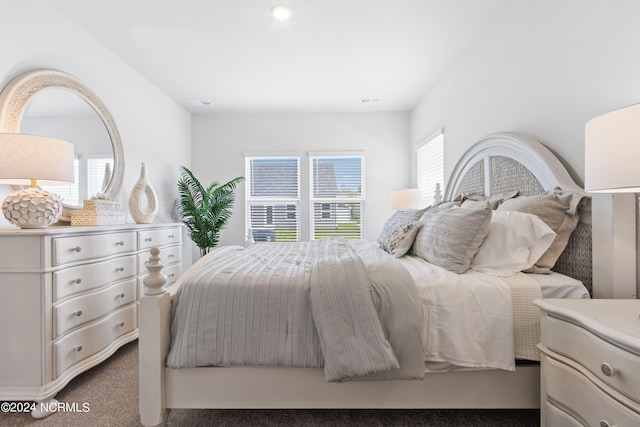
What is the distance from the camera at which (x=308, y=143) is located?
179 inches

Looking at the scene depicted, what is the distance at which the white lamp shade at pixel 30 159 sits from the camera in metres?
1.64

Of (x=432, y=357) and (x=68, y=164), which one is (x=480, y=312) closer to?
(x=432, y=357)

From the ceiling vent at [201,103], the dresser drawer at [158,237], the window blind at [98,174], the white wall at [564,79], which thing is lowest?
the dresser drawer at [158,237]

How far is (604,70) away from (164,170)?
410 centimetres

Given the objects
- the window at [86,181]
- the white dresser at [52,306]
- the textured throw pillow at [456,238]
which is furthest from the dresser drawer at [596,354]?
the window at [86,181]

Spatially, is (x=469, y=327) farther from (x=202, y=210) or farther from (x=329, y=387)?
(x=202, y=210)

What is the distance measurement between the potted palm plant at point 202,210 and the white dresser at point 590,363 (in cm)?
370

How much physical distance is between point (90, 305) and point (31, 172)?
875 mm

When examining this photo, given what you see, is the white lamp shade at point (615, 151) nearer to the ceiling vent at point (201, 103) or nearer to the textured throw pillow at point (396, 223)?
the textured throw pillow at point (396, 223)

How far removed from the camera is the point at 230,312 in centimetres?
135

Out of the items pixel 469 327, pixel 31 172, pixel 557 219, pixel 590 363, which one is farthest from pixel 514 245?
pixel 31 172

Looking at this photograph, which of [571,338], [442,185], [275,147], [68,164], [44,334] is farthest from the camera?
[275,147]

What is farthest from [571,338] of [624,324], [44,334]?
[44,334]

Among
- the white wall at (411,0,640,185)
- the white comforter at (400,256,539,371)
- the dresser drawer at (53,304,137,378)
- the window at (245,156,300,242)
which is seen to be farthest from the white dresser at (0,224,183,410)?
the white wall at (411,0,640,185)
